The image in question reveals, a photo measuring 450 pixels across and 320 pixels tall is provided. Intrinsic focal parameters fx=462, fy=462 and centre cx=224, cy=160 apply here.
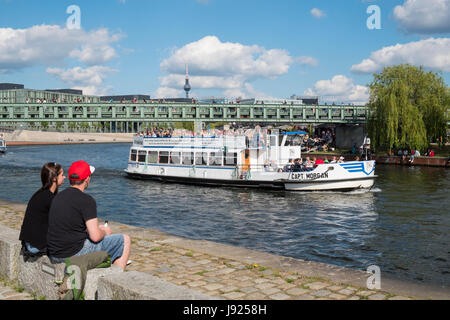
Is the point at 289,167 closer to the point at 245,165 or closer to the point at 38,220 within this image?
the point at 245,165

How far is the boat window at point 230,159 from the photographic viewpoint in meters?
36.5

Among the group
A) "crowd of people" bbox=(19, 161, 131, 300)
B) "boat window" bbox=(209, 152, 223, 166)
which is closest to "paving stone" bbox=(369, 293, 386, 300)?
"crowd of people" bbox=(19, 161, 131, 300)

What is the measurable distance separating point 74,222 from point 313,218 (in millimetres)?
18116

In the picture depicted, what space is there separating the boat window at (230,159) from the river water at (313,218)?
7.44 feet

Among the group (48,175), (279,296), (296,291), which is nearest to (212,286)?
(279,296)

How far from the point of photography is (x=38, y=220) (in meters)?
7.52

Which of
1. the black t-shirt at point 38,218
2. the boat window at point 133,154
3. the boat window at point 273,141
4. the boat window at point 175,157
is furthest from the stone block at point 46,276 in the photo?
the boat window at point 133,154

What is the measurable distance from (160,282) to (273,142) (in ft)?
103

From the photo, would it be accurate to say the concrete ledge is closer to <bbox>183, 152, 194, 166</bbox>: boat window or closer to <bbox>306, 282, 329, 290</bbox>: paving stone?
<bbox>306, 282, 329, 290</bbox>: paving stone

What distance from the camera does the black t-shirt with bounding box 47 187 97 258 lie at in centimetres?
685

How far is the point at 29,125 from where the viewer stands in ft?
602

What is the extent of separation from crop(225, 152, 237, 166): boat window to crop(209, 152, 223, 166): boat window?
2.08ft
